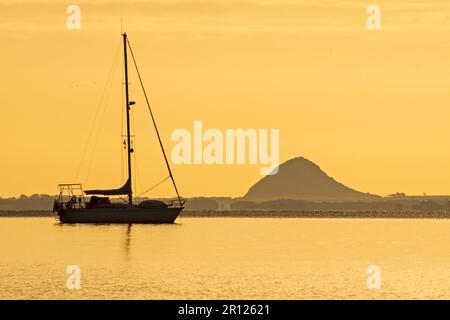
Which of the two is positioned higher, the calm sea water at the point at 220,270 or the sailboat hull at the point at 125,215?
the sailboat hull at the point at 125,215

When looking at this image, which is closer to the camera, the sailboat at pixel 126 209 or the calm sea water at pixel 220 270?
the calm sea water at pixel 220 270

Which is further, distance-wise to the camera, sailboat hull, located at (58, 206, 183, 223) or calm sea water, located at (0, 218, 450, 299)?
sailboat hull, located at (58, 206, 183, 223)

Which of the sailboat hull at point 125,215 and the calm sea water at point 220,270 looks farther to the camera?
the sailboat hull at point 125,215

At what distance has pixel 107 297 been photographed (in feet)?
155

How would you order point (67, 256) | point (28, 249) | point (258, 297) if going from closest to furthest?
point (258, 297), point (67, 256), point (28, 249)

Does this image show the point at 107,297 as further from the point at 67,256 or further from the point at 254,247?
the point at 254,247

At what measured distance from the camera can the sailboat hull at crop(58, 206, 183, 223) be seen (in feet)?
405

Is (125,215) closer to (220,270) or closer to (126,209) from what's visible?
(126,209)

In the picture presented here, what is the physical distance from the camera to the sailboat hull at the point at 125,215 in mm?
123312

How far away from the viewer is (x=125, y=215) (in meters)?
123

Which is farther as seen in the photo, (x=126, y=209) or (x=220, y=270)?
(x=126, y=209)

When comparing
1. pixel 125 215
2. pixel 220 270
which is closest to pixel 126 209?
pixel 125 215
